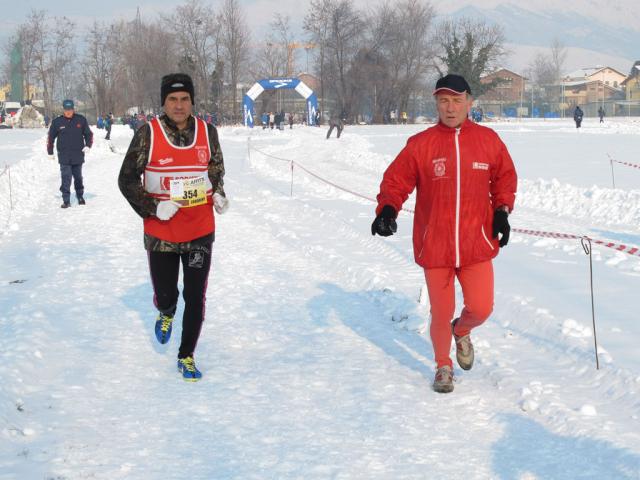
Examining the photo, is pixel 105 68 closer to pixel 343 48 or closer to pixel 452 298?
pixel 343 48

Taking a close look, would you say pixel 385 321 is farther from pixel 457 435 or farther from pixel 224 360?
pixel 457 435

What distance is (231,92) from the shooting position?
8075 cm

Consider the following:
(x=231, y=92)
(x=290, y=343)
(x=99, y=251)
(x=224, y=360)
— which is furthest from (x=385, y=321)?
(x=231, y=92)

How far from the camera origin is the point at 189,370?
4879 mm

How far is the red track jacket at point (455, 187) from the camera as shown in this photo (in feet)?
14.4

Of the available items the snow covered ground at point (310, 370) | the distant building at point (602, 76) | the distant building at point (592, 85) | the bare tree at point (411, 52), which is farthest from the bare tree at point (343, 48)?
the distant building at point (602, 76)

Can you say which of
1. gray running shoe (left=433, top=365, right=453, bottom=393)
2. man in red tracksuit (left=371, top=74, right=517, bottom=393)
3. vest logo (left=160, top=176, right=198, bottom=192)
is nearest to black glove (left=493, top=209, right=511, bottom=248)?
man in red tracksuit (left=371, top=74, right=517, bottom=393)

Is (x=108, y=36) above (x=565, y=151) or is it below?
above

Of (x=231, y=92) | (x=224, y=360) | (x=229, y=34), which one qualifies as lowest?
(x=224, y=360)

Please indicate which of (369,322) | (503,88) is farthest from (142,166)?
(503,88)

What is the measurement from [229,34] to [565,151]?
2103 inches

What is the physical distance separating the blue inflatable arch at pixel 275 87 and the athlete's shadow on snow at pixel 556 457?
51.4 metres

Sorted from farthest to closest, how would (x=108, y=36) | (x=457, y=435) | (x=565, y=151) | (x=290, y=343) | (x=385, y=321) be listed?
(x=108, y=36) < (x=565, y=151) < (x=385, y=321) < (x=290, y=343) < (x=457, y=435)

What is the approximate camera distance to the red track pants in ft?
14.9
